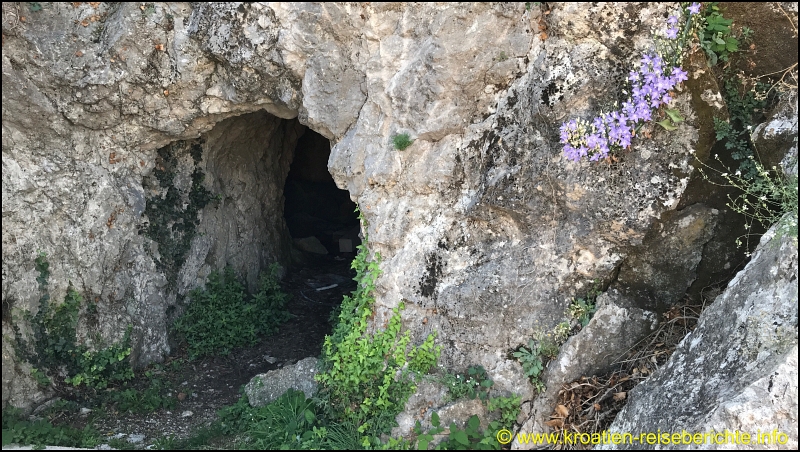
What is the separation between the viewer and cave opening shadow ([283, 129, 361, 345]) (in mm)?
7082

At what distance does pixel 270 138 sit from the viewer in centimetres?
717

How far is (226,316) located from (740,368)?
440 centimetres

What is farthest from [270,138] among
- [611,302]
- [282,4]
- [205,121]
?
[611,302]

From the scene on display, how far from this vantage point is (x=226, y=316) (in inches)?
236

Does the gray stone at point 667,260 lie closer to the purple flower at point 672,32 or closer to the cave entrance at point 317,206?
the purple flower at point 672,32

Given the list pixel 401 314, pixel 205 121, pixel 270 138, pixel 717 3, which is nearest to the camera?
pixel 717 3

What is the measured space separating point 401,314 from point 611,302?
1.34m

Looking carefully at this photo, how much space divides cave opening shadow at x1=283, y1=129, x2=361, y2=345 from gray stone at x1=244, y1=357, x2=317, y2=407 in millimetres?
1338

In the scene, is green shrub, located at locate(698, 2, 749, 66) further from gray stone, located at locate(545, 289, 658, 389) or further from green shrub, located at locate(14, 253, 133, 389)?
green shrub, located at locate(14, 253, 133, 389)

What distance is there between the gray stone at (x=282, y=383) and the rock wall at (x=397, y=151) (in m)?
0.93

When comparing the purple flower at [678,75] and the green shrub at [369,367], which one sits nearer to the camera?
the purple flower at [678,75]

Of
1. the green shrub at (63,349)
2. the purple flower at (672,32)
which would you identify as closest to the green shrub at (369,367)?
the green shrub at (63,349)

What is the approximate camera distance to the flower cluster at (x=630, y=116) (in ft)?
11.5

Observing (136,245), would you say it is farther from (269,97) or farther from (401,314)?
(401,314)
